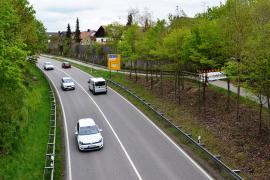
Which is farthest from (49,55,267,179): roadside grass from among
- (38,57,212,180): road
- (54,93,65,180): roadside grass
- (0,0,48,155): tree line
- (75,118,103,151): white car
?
(0,0,48,155): tree line

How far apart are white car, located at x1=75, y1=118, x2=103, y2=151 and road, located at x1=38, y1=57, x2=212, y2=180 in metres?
0.44

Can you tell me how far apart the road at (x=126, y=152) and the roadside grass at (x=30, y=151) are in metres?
1.69

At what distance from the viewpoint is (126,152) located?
25.0m

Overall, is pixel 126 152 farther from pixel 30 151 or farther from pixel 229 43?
pixel 229 43

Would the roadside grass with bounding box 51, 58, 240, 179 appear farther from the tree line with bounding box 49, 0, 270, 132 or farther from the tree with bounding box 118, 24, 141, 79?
the tree with bounding box 118, 24, 141, 79

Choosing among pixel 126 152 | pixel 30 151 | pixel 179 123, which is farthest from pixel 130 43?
pixel 30 151

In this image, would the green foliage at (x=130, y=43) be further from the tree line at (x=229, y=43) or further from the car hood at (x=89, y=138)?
the car hood at (x=89, y=138)

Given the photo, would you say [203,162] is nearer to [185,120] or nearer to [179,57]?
[185,120]

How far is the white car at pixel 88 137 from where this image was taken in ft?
83.3

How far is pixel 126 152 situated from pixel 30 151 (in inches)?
249

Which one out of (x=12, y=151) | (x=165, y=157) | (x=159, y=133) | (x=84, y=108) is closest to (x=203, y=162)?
(x=165, y=157)

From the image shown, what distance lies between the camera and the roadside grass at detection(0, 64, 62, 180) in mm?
21656

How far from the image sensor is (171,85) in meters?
49.1

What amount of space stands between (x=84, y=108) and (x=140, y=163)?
16867 millimetres
